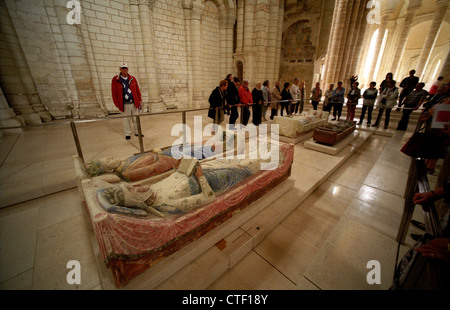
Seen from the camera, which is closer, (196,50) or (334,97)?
(334,97)

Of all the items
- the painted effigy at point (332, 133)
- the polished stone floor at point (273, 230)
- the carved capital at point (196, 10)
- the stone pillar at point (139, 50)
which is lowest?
the polished stone floor at point (273, 230)

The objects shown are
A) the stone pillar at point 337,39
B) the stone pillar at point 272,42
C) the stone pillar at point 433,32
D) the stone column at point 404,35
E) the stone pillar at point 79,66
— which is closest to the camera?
the stone pillar at point 79,66

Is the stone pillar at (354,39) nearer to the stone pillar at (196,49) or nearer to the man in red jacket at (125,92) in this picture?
the stone pillar at (196,49)

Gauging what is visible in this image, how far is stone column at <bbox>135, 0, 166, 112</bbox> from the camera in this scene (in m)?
7.16

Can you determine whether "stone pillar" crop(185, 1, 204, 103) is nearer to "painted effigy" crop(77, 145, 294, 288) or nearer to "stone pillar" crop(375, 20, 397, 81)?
"painted effigy" crop(77, 145, 294, 288)

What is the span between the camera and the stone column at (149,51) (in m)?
7.16

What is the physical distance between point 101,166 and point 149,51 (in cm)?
715

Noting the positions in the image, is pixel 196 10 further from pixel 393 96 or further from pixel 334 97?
pixel 393 96

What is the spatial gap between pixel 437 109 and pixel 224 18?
10.9 m

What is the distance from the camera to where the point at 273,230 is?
247 cm

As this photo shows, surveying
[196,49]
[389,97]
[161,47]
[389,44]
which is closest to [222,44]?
[196,49]

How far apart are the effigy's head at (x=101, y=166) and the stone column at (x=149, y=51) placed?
259 inches

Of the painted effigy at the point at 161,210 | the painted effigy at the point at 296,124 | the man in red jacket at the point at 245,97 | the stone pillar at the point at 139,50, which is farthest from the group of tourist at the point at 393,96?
the stone pillar at the point at 139,50

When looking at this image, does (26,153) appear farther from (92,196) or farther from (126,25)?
(126,25)
